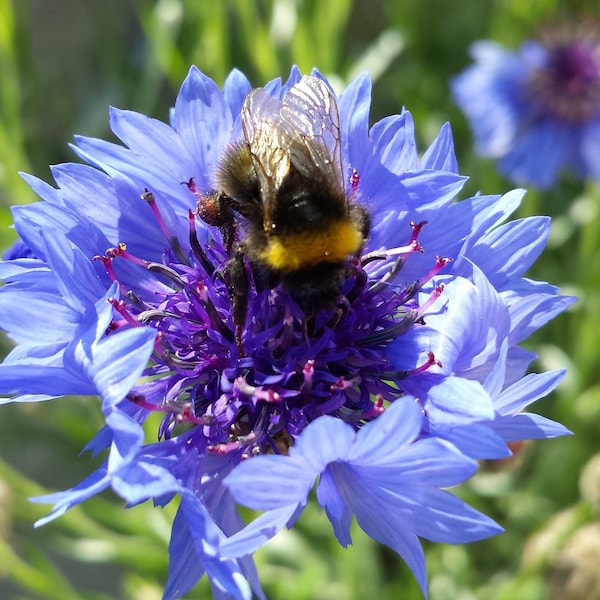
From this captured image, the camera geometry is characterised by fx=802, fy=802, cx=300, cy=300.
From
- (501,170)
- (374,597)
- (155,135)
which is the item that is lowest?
(374,597)

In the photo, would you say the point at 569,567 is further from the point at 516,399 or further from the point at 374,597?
the point at 516,399

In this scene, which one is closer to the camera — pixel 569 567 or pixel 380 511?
pixel 380 511

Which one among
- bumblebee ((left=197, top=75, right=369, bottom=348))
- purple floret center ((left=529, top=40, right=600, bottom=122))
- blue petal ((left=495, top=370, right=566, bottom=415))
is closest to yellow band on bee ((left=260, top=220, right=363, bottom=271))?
bumblebee ((left=197, top=75, right=369, bottom=348))

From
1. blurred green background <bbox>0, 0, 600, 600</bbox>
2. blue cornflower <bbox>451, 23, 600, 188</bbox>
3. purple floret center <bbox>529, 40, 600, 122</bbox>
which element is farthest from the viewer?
purple floret center <bbox>529, 40, 600, 122</bbox>

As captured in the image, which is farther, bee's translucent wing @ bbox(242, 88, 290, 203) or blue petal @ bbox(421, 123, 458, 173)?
blue petal @ bbox(421, 123, 458, 173)

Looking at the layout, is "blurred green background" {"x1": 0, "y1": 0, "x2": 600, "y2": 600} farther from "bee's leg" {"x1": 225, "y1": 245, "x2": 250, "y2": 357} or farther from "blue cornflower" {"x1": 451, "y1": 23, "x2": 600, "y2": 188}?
"bee's leg" {"x1": 225, "y1": 245, "x2": 250, "y2": 357}

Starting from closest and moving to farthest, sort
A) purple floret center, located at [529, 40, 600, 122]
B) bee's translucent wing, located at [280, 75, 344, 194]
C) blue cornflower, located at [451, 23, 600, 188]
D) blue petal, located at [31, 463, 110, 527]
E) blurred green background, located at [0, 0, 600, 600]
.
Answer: blue petal, located at [31, 463, 110, 527]
bee's translucent wing, located at [280, 75, 344, 194]
blurred green background, located at [0, 0, 600, 600]
blue cornflower, located at [451, 23, 600, 188]
purple floret center, located at [529, 40, 600, 122]

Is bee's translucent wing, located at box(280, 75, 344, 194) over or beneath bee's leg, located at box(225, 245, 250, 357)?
over

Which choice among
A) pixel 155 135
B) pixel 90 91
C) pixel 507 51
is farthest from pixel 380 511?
pixel 90 91
